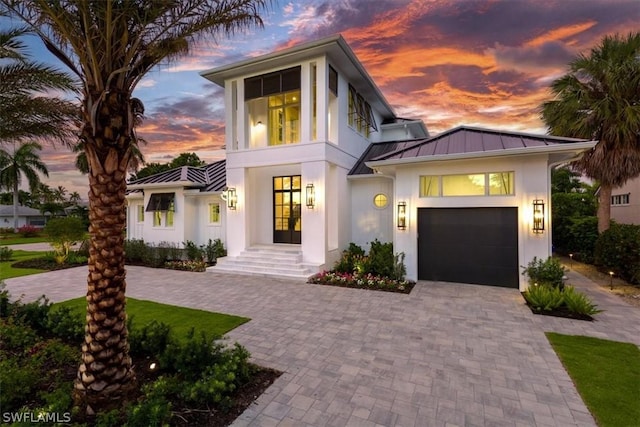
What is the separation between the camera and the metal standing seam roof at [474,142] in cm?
785

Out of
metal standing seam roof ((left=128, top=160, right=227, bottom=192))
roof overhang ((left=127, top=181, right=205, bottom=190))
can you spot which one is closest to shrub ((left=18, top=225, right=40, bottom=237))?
metal standing seam roof ((left=128, top=160, right=227, bottom=192))

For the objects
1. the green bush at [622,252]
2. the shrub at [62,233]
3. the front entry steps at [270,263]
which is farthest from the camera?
the shrub at [62,233]

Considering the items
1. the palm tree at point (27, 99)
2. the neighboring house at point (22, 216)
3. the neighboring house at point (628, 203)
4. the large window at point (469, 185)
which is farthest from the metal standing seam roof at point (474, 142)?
the neighboring house at point (22, 216)

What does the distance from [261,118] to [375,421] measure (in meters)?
12.2

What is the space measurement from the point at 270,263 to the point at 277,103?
6764 millimetres

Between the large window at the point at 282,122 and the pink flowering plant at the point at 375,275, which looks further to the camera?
the large window at the point at 282,122

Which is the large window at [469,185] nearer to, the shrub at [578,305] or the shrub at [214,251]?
the shrub at [578,305]

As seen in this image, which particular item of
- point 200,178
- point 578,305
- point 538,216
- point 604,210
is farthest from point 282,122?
point 604,210

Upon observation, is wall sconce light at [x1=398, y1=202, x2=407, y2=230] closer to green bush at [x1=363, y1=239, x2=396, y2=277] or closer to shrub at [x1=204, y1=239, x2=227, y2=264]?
green bush at [x1=363, y1=239, x2=396, y2=277]

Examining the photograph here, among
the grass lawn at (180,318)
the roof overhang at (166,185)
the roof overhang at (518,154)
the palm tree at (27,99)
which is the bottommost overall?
the grass lawn at (180,318)

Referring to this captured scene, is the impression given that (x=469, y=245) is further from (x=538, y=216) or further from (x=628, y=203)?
(x=628, y=203)

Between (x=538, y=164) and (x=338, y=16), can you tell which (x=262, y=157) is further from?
(x=538, y=164)

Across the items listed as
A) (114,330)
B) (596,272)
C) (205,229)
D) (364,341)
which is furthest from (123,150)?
(596,272)

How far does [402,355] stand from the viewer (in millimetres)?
4609
